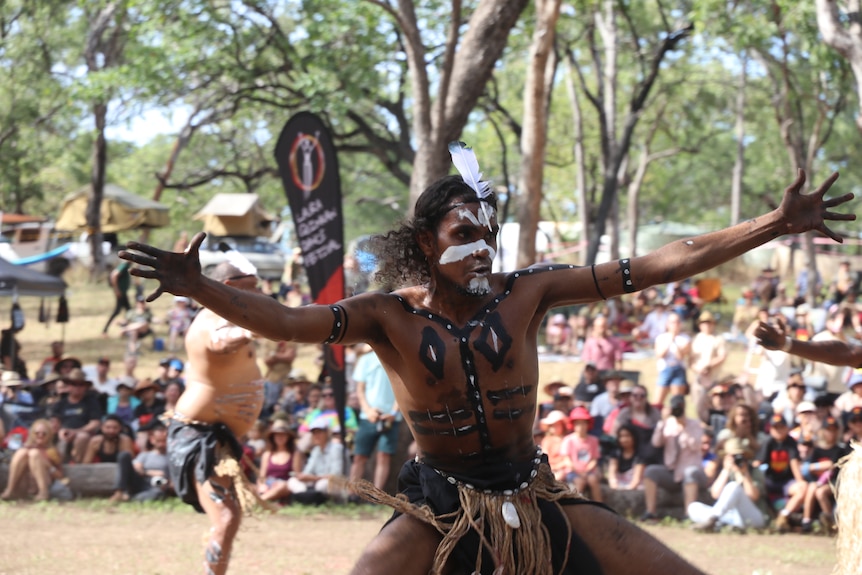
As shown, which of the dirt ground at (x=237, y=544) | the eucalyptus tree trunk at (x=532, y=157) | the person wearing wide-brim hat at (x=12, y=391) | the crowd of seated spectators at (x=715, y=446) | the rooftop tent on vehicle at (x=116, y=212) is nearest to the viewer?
the dirt ground at (x=237, y=544)

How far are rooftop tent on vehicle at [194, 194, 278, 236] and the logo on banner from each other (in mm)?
19947

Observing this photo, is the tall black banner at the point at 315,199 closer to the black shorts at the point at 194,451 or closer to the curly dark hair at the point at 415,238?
the black shorts at the point at 194,451

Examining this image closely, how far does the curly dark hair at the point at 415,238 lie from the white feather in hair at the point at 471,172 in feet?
0.09

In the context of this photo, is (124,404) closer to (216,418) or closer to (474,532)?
(216,418)

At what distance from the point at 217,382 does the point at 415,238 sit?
2.63m

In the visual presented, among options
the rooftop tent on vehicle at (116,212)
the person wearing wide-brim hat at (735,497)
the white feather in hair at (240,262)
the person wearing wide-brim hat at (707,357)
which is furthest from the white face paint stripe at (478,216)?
the rooftop tent on vehicle at (116,212)

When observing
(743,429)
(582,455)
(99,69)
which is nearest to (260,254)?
(99,69)

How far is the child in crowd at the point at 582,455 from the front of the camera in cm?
1008

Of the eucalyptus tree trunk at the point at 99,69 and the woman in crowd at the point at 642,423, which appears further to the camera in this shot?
the eucalyptus tree trunk at the point at 99,69

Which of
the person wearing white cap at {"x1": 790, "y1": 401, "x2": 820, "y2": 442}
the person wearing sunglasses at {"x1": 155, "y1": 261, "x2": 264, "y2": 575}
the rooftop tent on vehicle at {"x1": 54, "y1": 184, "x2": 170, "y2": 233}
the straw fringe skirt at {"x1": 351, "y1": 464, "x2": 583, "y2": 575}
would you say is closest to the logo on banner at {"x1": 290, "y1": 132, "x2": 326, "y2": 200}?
the person wearing sunglasses at {"x1": 155, "y1": 261, "x2": 264, "y2": 575}

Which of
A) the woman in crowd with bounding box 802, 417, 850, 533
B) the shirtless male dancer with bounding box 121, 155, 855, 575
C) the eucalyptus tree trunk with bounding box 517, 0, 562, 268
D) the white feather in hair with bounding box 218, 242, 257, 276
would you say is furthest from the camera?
the eucalyptus tree trunk with bounding box 517, 0, 562, 268

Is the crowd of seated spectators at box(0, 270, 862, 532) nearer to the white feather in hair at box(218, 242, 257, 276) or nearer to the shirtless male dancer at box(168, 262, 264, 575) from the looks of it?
the shirtless male dancer at box(168, 262, 264, 575)

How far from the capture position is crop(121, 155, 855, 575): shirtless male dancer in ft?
12.6

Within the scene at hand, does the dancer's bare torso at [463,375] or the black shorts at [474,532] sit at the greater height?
the dancer's bare torso at [463,375]
